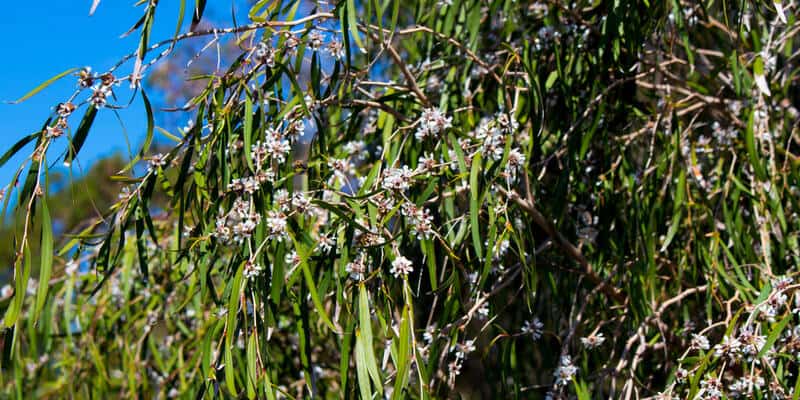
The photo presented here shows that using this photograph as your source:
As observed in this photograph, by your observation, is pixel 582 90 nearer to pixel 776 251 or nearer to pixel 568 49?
pixel 568 49

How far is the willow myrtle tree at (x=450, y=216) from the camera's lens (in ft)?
3.33

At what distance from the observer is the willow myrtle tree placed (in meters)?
1.01

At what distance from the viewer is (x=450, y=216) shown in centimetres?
126

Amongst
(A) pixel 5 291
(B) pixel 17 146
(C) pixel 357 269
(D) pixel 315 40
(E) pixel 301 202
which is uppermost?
(D) pixel 315 40

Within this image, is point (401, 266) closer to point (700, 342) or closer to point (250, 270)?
point (250, 270)

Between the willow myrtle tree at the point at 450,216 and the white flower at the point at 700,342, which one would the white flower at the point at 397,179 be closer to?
the willow myrtle tree at the point at 450,216

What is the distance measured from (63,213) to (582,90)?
15.7 ft

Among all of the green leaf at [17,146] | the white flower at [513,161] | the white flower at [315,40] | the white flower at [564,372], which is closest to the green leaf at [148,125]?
the green leaf at [17,146]

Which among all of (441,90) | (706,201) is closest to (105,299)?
(441,90)

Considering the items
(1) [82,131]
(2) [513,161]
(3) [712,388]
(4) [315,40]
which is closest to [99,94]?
(1) [82,131]

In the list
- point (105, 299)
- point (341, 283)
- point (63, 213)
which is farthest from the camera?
point (63, 213)

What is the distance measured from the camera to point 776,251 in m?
1.45

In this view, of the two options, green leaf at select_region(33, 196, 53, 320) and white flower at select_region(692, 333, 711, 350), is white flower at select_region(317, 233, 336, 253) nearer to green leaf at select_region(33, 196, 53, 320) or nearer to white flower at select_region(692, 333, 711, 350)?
green leaf at select_region(33, 196, 53, 320)

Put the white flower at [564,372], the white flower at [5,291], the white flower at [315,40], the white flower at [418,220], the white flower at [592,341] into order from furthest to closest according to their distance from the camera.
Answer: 1. the white flower at [5,291]
2. the white flower at [592,341]
3. the white flower at [564,372]
4. the white flower at [315,40]
5. the white flower at [418,220]
